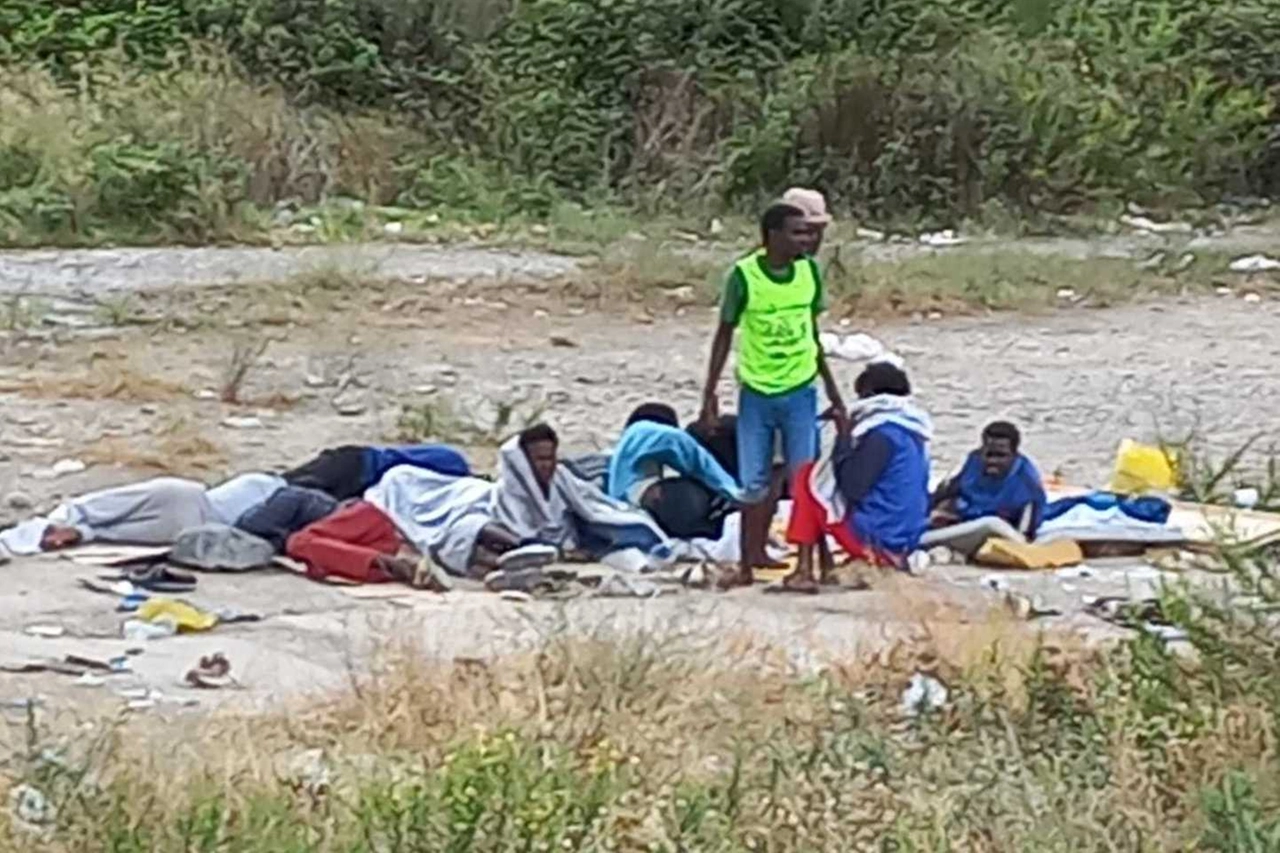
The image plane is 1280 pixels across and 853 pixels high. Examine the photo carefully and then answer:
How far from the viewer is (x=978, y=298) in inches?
611

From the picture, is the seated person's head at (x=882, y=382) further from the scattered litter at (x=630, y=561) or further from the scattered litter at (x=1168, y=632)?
the scattered litter at (x=1168, y=632)

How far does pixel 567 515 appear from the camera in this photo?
8797mm

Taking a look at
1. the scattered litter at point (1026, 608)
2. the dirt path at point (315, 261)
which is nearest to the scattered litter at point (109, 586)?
the scattered litter at point (1026, 608)

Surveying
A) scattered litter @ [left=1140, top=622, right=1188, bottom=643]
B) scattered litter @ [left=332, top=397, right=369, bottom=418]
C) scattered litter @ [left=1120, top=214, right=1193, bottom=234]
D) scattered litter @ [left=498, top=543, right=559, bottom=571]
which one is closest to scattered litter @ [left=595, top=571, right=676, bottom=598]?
scattered litter @ [left=498, top=543, right=559, bottom=571]

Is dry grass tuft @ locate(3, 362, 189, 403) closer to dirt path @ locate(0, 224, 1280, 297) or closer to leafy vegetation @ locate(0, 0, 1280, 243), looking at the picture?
Answer: dirt path @ locate(0, 224, 1280, 297)

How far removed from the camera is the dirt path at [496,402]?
7.28 m

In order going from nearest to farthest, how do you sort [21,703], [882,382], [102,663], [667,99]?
[21,703], [102,663], [882,382], [667,99]

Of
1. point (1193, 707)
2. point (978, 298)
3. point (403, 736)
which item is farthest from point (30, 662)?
point (978, 298)

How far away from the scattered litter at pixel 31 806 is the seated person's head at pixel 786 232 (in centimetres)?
374

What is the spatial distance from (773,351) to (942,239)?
35.0ft

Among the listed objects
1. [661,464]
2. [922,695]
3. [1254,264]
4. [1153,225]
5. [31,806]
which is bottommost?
[1153,225]

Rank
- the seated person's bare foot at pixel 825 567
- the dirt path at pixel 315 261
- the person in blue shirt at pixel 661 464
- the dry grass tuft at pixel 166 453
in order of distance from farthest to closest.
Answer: the dirt path at pixel 315 261 < the dry grass tuft at pixel 166 453 < the person in blue shirt at pixel 661 464 < the seated person's bare foot at pixel 825 567

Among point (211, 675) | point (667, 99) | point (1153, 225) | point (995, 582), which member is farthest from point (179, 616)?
point (667, 99)

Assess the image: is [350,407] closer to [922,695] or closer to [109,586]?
[109,586]
